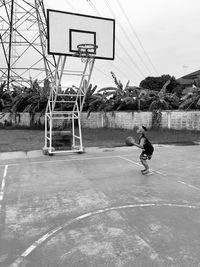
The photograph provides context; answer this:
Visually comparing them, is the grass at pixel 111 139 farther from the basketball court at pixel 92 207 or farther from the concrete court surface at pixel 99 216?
the concrete court surface at pixel 99 216

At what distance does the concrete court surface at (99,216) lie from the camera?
13.5 feet

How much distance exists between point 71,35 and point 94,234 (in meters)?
9.20

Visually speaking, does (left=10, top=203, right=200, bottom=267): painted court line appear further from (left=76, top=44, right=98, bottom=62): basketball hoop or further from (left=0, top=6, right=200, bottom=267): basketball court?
(left=76, top=44, right=98, bottom=62): basketball hoop

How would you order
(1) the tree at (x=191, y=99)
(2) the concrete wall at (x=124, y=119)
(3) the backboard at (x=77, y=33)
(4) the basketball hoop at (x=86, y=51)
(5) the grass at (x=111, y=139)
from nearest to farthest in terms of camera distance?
(3) the backboard at (x=77, y=33)
(4) the basketball hoop at (x=86, y=51)
(5) the grass at (x=111, y=139)
(2) the concrete wall at (x=124, y=119)
(1) the tree at (x=191, y=99)

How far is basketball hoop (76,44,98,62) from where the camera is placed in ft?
39.5

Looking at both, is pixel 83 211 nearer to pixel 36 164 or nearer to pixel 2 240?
pixel 2 240

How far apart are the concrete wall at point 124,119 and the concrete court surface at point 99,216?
8685 millimetres

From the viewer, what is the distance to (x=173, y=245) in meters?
4.36

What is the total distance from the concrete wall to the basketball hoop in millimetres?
8536

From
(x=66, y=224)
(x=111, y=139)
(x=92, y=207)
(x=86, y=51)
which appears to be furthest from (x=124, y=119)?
(x=66, y=224)

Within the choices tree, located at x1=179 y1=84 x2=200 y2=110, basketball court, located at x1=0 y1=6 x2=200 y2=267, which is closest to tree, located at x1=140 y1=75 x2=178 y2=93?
tree, located at x1=179 y1=84 x2=200 y2=110

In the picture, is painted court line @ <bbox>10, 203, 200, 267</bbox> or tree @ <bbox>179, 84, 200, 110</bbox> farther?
tree @ <bbox>179, 84, 200, 110</bbox>

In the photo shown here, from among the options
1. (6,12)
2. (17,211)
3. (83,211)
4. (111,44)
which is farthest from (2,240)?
(6,12)

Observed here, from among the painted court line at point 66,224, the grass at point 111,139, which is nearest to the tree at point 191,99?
the grass at point 111,139
